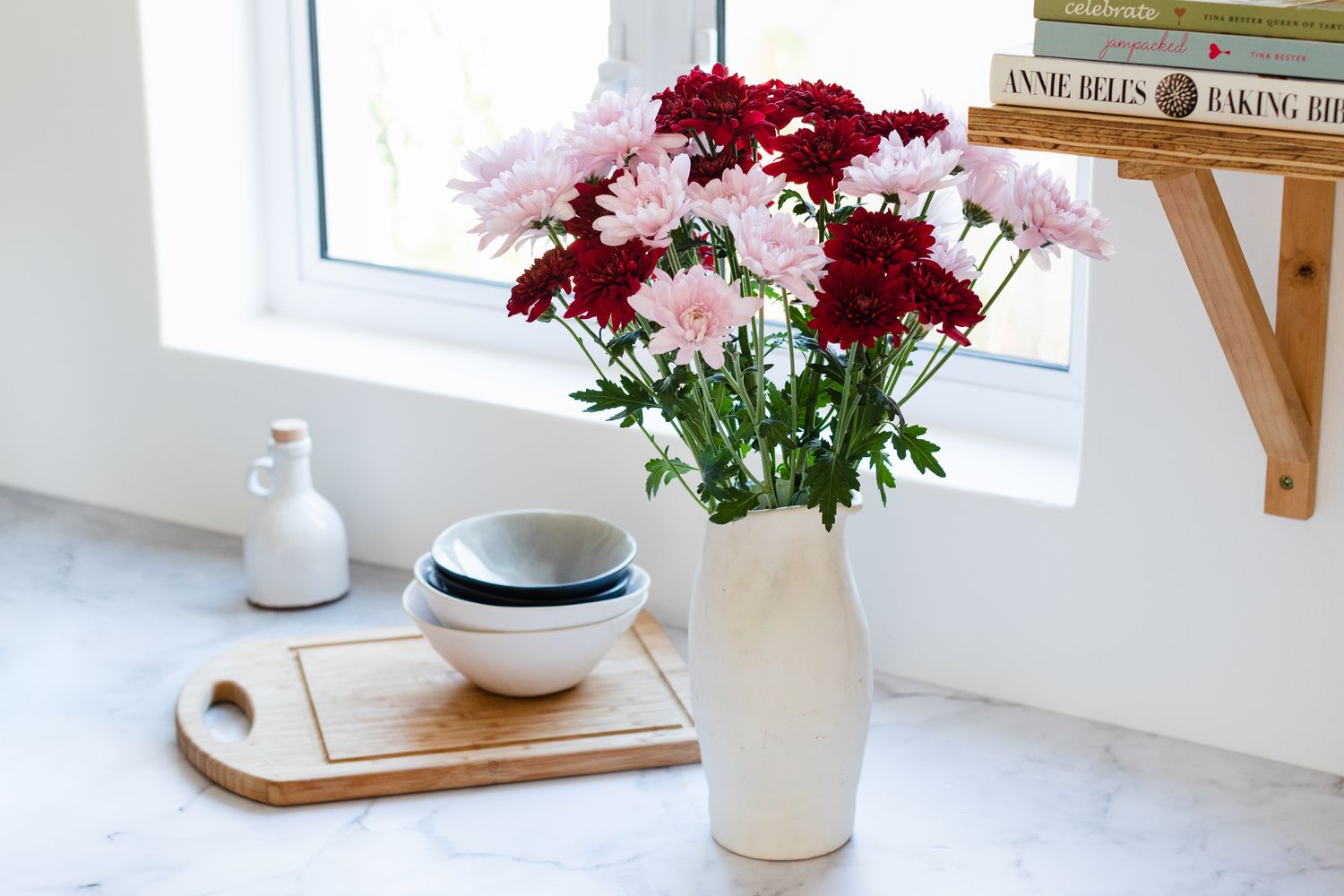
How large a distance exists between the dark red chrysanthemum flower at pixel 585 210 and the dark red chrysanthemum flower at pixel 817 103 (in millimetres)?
135

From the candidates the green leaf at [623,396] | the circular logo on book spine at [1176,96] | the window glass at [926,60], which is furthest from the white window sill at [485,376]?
the circular logo on book spine at [1176,96]

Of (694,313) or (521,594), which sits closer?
(694,313)

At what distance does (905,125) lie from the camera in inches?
43.3

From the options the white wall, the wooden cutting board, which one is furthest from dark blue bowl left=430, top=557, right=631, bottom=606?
the white wall

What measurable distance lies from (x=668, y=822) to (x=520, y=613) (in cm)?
23

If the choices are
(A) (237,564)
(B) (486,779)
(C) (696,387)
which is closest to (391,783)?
(B) (486,779)

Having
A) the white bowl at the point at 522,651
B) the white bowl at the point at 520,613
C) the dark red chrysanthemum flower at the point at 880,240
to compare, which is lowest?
the white bowl at the point at 522,651

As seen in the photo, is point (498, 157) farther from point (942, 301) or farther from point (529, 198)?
point (942, 301)

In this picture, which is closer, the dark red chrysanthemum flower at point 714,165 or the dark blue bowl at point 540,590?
the dark red chrysanthemum flower at point 714,165

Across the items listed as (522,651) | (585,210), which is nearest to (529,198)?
(585,210)

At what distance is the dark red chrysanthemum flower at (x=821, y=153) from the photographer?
1039 millimetres

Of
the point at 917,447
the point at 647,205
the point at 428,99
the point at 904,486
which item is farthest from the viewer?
the point at 428,99

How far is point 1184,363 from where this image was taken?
1.34 m

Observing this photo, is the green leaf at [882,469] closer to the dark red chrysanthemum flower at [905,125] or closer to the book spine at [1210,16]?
the dark red chrysanthemum flower at [905,125]
